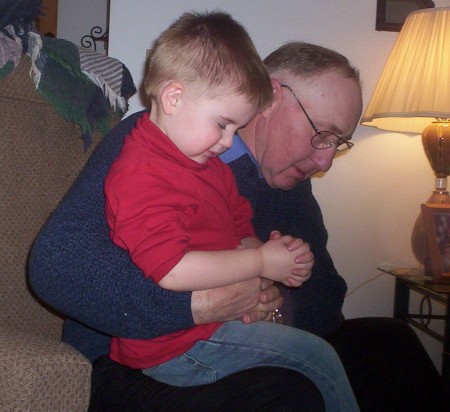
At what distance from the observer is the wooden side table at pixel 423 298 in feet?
5.92

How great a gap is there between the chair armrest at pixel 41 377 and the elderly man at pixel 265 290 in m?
0.10

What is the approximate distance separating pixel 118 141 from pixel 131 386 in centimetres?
43

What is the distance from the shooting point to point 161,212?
2.84ft

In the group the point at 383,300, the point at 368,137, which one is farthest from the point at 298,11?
the point at 383,300

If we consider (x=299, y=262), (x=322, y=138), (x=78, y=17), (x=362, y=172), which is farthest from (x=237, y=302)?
(x=78, y=17)

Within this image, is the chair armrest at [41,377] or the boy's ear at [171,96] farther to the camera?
the boy's ear at [171,96]

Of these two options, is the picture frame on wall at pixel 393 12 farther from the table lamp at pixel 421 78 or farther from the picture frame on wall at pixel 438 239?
the picture frame on wall at pixel 438 239

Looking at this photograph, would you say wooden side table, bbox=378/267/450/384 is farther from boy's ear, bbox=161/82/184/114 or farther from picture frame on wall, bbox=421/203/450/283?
boy's ear, bbox=161/82/184/114

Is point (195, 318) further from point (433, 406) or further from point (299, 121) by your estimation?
point (433, 406)

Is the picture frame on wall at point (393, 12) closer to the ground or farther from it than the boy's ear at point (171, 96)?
farther from it

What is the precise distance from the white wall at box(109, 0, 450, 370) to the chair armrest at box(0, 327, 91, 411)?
1.45 meters

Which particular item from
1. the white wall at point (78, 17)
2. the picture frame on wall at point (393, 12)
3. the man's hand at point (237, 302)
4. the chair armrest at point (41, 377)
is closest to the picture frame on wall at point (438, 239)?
the picture frame on wall at point (393, 12)

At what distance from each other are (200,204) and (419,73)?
113cm

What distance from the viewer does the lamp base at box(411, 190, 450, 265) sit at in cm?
200
